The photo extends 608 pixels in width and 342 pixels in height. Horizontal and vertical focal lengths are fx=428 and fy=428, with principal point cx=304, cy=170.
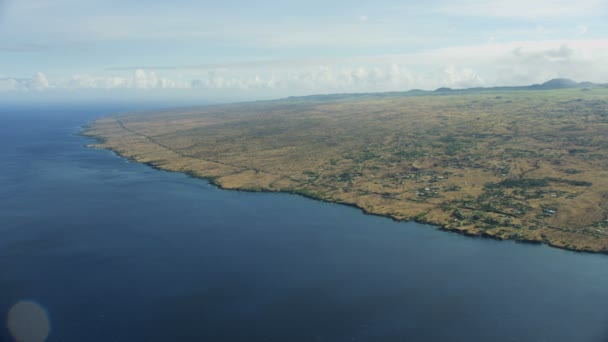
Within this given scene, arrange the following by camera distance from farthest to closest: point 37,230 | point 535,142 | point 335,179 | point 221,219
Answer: point 535,142, point 335,179, point 221,219, point 37,230

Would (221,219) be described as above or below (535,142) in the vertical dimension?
below

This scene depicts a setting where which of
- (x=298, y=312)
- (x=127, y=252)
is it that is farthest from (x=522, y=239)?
(x=127, y=252)

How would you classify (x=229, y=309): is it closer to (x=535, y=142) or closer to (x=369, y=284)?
(x=369, y=284)

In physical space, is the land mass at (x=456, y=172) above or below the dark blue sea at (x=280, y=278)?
above

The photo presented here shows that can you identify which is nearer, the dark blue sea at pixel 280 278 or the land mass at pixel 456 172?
the dark blue sea at pixel 280 278

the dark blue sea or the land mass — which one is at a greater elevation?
the land mass

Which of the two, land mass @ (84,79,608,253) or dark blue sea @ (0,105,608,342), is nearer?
dark blue sea @ (0,105,608,342)

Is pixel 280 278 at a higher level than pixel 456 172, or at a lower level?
lower

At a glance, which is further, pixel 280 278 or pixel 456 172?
pixel 456 172
